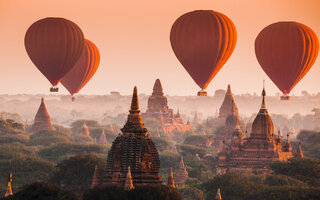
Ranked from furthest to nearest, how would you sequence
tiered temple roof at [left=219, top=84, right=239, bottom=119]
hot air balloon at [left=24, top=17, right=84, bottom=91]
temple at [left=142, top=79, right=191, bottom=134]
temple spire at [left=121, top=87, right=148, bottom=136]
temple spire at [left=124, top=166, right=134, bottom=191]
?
1. temple at [left=142, top=79, right=191, bottom=134]
2. tiered temple roof at [left=219, top=84, right=239, bottom=119]
3. hot air balloon at [left=24, top=17, right=84, bottom=91]
4. temple spire at [left=121, top=87, right=148, bottom=136]
5. temple spire at [left=124, top=166, right=134, bottom=191]

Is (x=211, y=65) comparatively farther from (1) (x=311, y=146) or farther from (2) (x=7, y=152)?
(1) (x=311, y=146)

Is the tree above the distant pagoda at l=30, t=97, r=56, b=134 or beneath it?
beneath

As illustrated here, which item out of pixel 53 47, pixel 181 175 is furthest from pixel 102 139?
pixel 53 47

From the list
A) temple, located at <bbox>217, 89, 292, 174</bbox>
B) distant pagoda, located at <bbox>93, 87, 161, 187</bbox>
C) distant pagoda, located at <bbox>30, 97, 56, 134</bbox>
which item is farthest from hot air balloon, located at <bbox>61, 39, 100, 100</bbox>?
distant pagoda, located at <bbox>30, 97, 56, 134</bbox>

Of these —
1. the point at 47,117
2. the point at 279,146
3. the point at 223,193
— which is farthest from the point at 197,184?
the point at 47,117

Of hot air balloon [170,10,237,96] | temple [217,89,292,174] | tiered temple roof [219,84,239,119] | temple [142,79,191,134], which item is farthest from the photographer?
temple [142,79,191,134]

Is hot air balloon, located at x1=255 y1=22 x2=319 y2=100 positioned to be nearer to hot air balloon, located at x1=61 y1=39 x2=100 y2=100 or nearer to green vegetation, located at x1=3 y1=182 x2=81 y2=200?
hot air balloon, located at x1=61 y1=39 x2=100 y2=100

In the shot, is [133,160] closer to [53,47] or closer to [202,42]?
[202,42]
